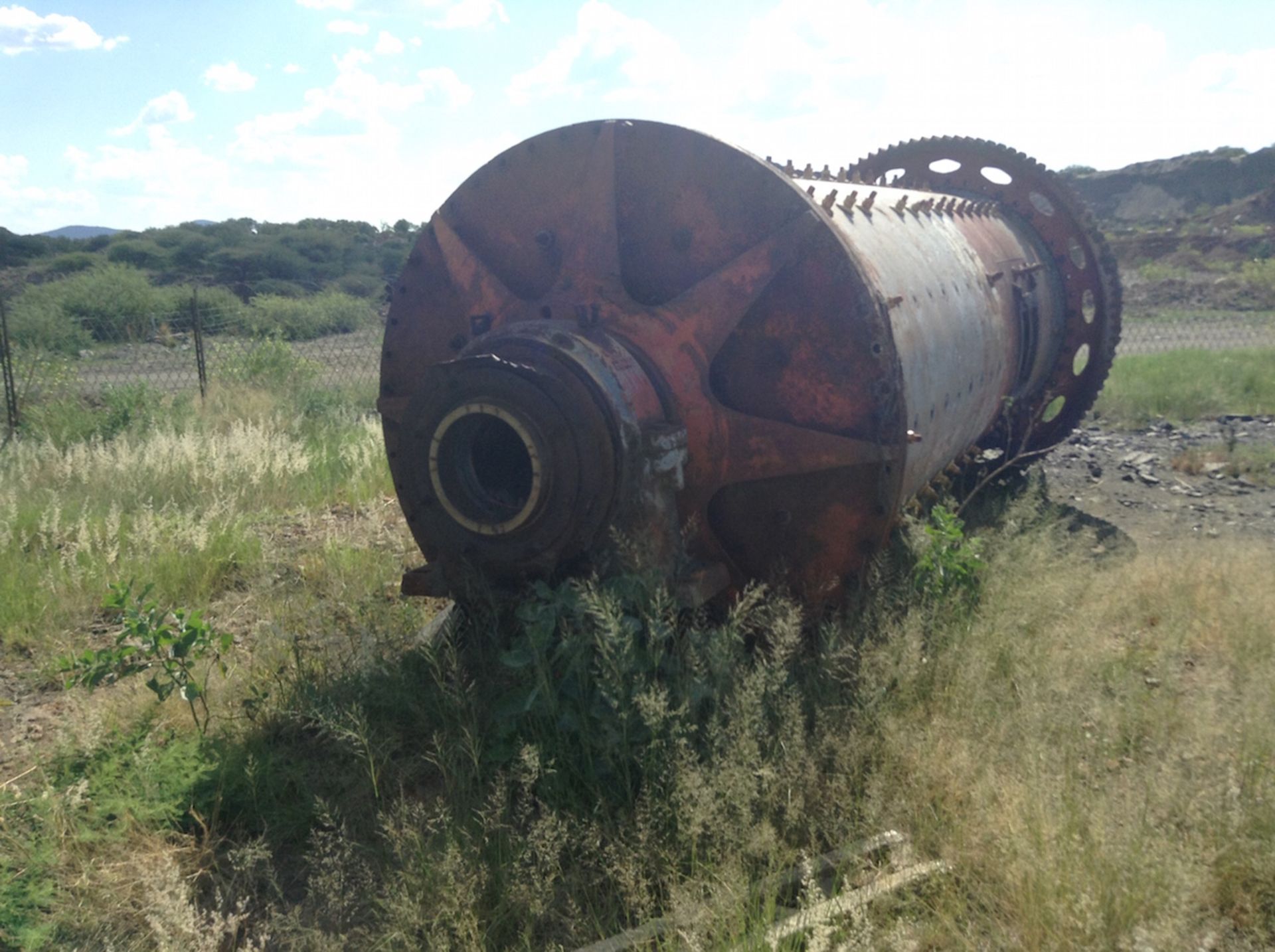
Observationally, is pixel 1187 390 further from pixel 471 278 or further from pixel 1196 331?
pixel 1196 331

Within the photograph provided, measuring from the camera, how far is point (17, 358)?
966cm

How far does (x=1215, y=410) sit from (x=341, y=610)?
725 cm

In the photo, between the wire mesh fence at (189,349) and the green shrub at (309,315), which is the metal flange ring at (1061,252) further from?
the green shrub at (309,315)

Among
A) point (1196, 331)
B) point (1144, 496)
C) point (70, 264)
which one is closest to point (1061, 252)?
point (1144, 496)

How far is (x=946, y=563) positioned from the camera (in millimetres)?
3387

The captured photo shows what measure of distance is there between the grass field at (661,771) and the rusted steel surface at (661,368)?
210 mm

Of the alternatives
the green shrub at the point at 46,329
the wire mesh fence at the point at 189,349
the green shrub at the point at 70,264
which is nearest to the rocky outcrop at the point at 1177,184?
the wire mesh fence at the point at 189,349

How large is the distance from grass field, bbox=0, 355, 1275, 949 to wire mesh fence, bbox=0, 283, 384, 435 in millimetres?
5855

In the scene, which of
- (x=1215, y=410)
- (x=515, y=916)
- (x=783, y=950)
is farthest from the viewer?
(x=1215, y=410)

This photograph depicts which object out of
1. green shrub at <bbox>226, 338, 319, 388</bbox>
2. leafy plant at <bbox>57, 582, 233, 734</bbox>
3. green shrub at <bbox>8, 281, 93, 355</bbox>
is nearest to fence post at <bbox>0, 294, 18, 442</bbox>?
green shrub at <bbox>226, 338, 319, 388</bbox>

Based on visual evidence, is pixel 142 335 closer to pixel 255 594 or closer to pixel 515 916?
pixel 255 594

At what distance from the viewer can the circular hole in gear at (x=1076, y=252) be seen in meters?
5.59

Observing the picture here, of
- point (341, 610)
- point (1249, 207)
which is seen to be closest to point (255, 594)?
point (341, 610)

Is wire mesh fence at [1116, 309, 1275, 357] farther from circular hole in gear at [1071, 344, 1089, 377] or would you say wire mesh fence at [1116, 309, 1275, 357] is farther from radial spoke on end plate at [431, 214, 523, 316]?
radial spoke on end plate at [431, 214, 523, 316]
